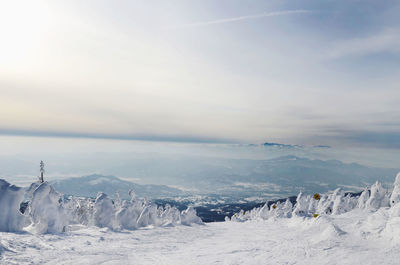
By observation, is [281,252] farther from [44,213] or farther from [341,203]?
[341,203]

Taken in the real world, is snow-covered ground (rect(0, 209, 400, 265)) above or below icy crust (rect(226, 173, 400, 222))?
above

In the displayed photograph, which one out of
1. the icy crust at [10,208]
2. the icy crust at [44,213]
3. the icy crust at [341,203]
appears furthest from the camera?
the icy crust at [341,203]

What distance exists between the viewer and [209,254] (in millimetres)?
13211

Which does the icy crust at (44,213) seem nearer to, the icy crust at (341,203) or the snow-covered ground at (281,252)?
the snow-covered ground at (281,252)

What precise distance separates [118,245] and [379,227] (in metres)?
15.6

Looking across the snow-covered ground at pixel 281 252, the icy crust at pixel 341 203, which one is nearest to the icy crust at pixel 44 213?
the snow-covered ground at pixel 281 252

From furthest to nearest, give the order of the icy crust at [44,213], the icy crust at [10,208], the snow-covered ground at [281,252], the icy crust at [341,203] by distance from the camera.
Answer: the icy crust at [341,203], the icy crust at [44,213], the icy crust at [10,208], the snow-covered ground at [281,252]

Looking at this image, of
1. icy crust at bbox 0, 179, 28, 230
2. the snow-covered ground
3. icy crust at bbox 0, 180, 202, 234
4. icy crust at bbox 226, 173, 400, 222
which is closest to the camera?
the snow-covered ground

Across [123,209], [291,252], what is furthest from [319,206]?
[291,252]

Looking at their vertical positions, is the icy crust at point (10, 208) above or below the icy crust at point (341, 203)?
above

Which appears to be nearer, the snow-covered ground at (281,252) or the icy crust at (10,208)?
the snow-covered ground at (281,252)

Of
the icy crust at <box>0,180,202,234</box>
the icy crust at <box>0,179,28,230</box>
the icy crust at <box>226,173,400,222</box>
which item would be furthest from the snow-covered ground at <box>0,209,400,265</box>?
the icy crust at <box>226,173,400,222</box>

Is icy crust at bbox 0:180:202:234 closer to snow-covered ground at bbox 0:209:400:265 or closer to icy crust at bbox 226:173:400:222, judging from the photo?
snow-covered ground at bbox 0:209:400:265

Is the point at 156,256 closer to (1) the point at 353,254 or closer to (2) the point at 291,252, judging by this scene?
(2) the point at 291,252
